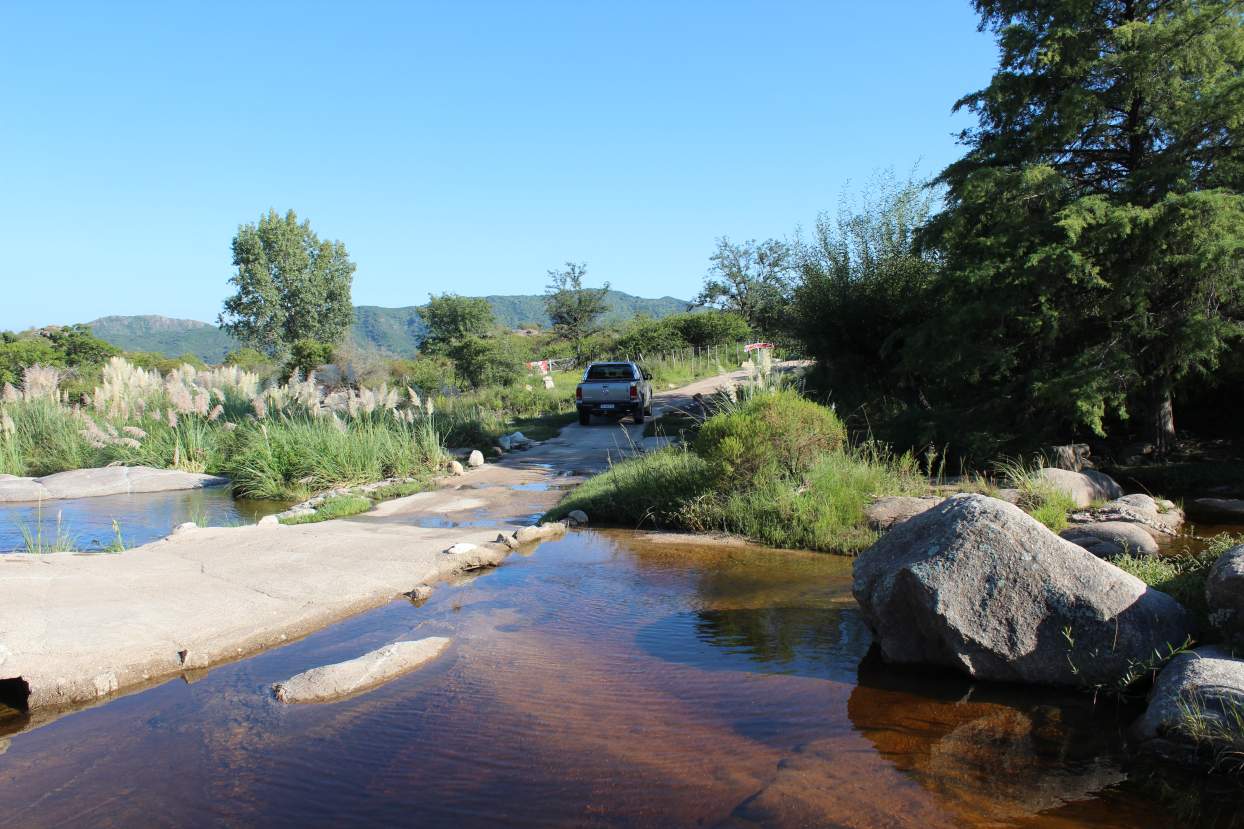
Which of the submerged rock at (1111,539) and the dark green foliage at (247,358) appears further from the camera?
the dark green foliage at (247,358)

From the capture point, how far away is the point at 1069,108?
1329cm

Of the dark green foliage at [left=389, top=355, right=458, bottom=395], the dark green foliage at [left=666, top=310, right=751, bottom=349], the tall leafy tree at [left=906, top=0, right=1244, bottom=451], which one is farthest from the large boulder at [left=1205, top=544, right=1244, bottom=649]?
the dark green foliage at [left=666, top=310, right=751, bottom=349]

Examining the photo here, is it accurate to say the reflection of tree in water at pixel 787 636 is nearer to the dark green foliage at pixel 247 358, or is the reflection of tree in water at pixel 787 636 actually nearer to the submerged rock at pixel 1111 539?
the submerged rock at pixel 1111 539

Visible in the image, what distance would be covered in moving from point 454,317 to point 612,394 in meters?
32.4

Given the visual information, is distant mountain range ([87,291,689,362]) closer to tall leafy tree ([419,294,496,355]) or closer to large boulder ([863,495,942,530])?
tall leafy tree ([419,294,496,355])

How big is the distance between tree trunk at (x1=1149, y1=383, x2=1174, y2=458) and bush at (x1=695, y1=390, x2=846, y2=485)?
6.74 m

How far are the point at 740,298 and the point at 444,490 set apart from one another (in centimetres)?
3438

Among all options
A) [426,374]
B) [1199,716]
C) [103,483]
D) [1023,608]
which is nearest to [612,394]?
[426,374]

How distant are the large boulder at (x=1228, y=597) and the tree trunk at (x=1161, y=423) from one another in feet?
33.3

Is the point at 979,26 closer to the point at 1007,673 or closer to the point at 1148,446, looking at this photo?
the point at 1148,446

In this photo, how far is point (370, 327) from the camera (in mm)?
169875

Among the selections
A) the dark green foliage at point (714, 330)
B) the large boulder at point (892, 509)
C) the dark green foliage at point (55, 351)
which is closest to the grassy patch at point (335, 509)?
the large boulder at point (892, 509)

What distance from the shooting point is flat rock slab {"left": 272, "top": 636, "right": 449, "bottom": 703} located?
5.34 meters

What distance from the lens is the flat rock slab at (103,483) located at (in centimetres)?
→ 1498
